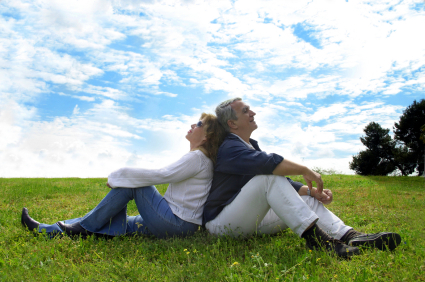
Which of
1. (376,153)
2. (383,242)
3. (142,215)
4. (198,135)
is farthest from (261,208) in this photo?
(376,153)

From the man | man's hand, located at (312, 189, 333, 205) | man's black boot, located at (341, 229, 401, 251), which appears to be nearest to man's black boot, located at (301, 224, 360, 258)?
the man

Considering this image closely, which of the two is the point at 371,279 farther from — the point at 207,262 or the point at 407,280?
the point at 207,262

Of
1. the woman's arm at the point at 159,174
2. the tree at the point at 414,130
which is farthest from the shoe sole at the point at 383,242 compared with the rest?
the tree at the point at 414,130

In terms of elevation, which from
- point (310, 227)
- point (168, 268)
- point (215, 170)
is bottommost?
point (168, 268)

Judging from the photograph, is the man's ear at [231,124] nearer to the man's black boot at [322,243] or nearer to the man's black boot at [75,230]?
the man's black boot at [322,243]

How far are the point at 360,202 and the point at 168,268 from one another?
7.35 metres

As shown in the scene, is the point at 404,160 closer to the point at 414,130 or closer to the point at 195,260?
the point at 414,130

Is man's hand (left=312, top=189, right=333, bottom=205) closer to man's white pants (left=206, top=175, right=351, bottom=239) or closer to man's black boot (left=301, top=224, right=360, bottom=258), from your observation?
man's white pants (left=206, top=175, right=351, bottom=239)

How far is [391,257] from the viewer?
11.1 feet

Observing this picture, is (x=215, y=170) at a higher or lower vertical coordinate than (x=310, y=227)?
higher

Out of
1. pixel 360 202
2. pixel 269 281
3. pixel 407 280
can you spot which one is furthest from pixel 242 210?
pixel 360 202

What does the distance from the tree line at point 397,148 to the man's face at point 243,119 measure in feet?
92.4

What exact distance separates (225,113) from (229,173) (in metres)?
1.09

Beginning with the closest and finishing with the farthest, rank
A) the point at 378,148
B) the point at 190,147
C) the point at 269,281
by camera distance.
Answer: the point at 269,281 < the point at 190,147 < the point at 378,148
